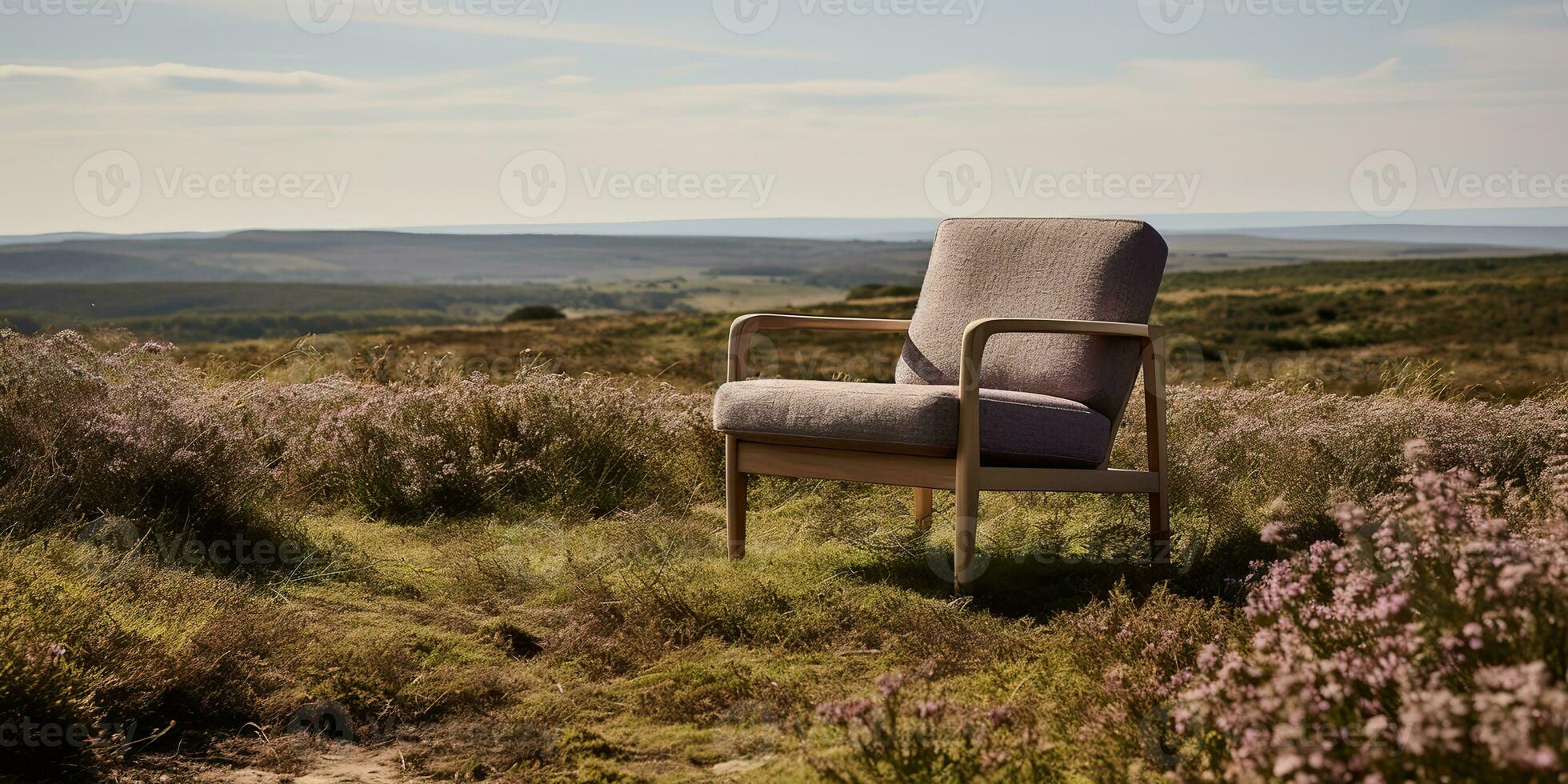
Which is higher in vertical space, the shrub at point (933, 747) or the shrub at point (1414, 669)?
the shrub at point (1414, 669)

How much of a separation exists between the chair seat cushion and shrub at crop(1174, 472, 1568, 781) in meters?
1.42

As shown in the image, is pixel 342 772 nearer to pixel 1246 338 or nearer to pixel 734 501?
pixel 734 501

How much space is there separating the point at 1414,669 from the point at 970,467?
177 cm

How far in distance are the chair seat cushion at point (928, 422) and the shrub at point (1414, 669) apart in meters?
1.42

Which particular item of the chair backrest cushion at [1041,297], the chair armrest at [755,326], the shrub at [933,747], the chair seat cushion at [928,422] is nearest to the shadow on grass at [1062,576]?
the chair seat cushion at [928,422]

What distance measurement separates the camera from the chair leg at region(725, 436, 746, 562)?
3.95 meters

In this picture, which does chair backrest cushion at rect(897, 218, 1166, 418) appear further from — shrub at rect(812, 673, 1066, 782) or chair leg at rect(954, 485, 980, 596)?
shrub at rect(812, 673, 1066, 782)

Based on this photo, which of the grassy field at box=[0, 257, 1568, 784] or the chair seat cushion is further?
the chair seat cushion

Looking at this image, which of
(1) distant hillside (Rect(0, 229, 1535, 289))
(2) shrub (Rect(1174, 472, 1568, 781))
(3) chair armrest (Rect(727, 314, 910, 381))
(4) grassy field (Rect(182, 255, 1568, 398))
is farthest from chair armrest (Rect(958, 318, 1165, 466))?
(1) distant hillside (Rect(0, 229, 1535, 289))

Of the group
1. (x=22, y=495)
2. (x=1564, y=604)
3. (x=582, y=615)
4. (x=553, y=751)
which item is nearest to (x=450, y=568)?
(x=582, y=615)

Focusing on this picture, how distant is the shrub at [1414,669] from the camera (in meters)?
1.33

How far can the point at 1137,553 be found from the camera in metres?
3.82

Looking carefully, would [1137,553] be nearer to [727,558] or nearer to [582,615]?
[727,558]

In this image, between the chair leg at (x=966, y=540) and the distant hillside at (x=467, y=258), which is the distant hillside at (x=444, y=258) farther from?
the chair leg at (x=966, y=540)
